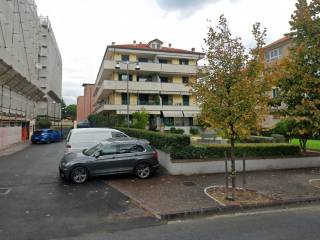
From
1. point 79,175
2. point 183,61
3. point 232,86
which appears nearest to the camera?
point 232,86

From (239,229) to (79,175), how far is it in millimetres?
6239

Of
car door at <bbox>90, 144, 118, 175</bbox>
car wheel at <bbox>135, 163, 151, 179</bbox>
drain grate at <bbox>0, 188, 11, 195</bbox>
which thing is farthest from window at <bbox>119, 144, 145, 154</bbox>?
drain grate at <bbox>0, 188, 11, 195</bbox>

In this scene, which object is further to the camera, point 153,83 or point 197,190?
point 153,83

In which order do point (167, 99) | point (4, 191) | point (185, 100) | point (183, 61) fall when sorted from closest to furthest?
point (4, 191) → point (167, 99) → point (185, 100) → point (183, 61)

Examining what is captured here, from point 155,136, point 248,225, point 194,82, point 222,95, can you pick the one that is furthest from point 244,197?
point 155,136

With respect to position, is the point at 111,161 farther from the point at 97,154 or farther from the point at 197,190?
the point at 197,190

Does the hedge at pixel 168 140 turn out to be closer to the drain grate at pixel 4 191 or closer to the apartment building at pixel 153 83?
the drain grate at pixel 4 191

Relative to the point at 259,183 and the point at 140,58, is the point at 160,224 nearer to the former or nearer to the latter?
the point at 259,183

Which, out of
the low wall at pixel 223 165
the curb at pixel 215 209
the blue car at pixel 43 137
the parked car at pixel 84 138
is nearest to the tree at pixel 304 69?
the low wall at pixel 223 165

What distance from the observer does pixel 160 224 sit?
6133mm

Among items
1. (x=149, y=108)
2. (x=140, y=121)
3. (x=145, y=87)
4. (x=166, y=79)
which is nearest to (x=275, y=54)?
(x=166, y=79)

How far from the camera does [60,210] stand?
697 centimetres

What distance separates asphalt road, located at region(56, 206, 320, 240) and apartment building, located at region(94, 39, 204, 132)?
29.4 metres

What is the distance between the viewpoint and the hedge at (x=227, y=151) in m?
11.5
